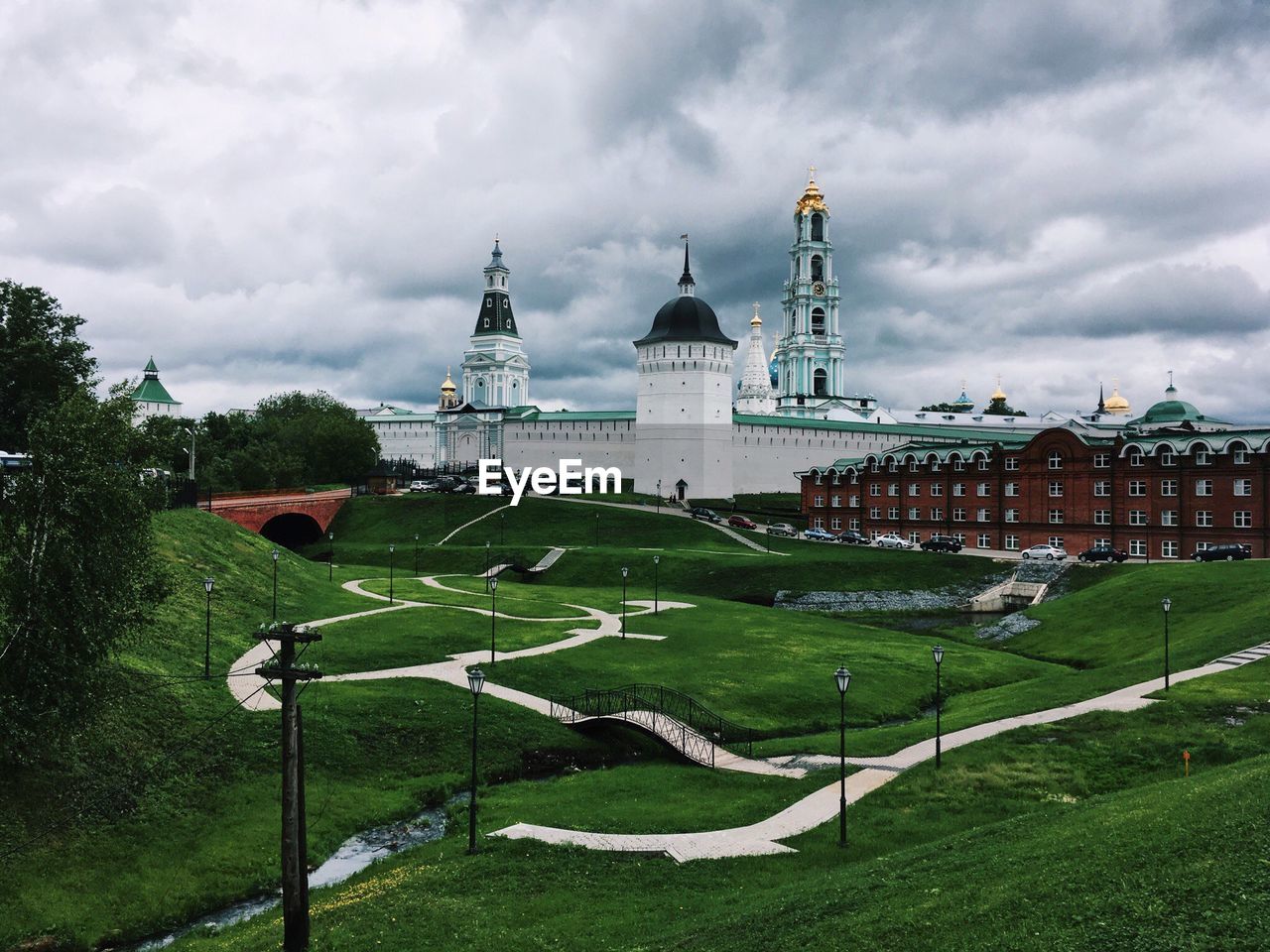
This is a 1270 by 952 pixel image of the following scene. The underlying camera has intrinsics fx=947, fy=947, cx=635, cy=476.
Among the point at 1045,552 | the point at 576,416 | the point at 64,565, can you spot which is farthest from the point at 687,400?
the point at 64,565

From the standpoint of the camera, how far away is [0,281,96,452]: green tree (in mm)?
54594

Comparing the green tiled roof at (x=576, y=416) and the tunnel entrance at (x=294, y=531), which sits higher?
the green tiled roof at (x=576, y=416)

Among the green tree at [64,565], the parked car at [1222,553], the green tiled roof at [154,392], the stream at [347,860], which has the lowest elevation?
the stream at [347,860]

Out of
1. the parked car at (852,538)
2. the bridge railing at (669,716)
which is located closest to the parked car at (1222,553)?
the parked car at (852,538)

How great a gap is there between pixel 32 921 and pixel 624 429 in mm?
100169

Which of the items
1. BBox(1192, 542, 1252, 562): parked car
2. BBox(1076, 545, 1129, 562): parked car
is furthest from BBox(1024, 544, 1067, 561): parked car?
BBox(1192, 542, 1252, 562): parked car

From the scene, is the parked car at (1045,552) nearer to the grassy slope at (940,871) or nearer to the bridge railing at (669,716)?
the grassy slope at (940,871)

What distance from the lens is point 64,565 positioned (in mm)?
17625

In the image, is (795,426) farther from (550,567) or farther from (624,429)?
(550,567)

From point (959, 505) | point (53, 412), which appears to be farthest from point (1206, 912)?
point (959, 505)

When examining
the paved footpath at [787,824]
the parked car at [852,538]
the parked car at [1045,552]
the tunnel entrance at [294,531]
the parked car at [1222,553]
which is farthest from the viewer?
the tunnel entrance at [294,531]

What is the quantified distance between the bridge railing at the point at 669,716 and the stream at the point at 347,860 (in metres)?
5.48

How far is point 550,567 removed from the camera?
67.4 metres

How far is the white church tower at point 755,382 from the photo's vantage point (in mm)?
Answer: 159000
